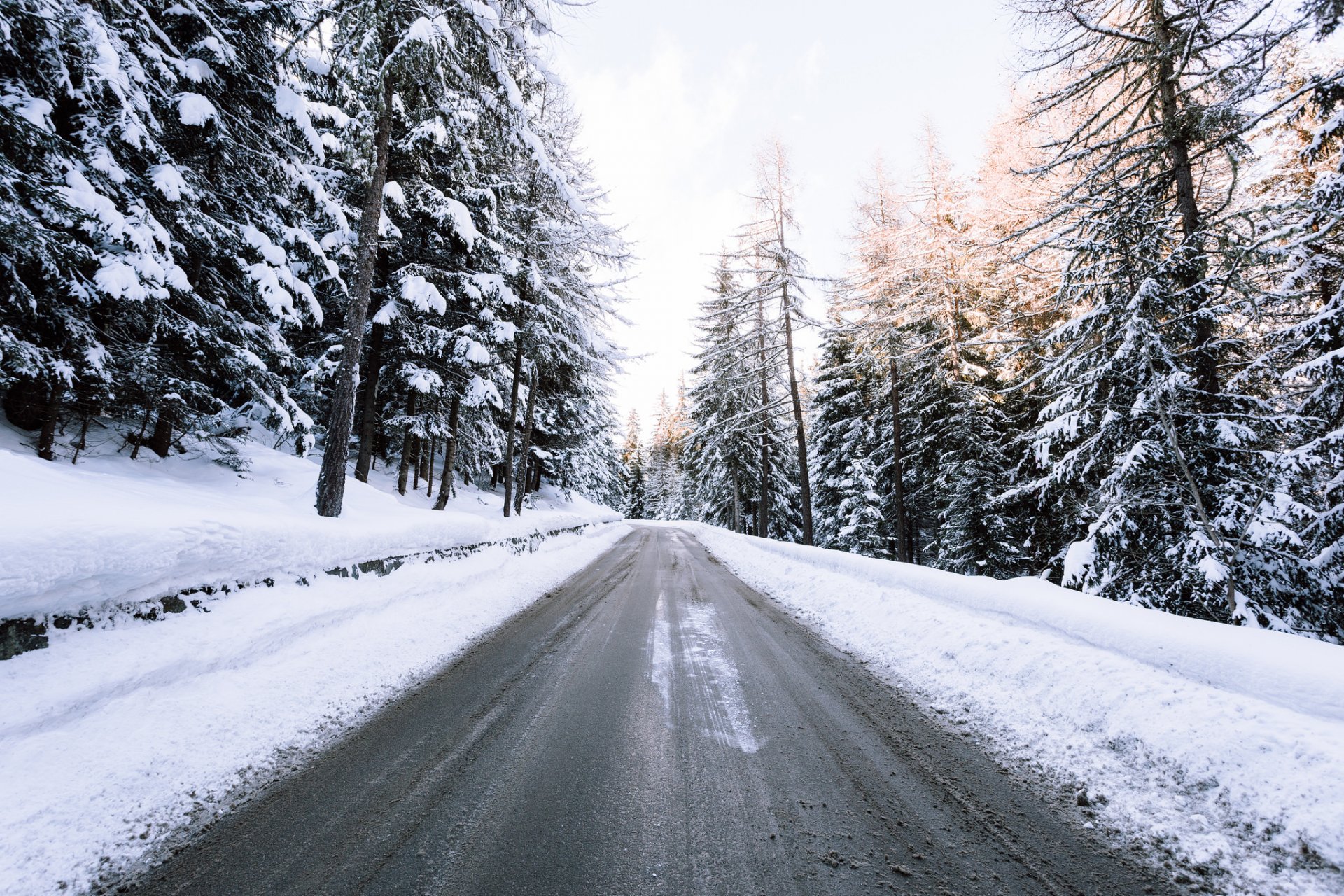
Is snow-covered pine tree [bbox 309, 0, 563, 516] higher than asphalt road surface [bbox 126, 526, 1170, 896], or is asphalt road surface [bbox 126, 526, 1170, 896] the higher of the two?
snow-covered pine tree [bbox 309, 0, 563, 516]

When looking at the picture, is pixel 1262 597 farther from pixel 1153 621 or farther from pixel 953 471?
pixel 953 471

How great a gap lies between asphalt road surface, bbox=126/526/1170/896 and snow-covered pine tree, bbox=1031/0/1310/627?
18.7 ft

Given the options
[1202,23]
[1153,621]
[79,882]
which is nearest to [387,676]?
[79,882]

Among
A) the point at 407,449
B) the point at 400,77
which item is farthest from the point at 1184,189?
the point at 407,449

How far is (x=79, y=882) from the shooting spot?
6.24 ft

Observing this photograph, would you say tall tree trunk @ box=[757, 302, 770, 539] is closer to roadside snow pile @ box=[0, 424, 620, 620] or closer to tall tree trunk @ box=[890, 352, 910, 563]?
tall tree trunk @ box=[890, 352, 910, 563]

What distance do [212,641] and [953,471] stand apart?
57.5ft

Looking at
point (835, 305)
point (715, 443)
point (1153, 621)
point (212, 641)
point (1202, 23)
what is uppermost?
point (835, 305)

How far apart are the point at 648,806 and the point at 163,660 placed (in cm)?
350

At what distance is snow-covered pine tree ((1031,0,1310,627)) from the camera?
6188mm

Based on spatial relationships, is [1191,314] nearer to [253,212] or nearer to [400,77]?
[400,77]

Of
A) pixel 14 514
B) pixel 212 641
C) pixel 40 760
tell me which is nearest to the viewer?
pixel 40 760

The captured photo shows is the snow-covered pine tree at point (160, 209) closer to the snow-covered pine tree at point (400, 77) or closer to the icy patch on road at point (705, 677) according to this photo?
the snow-covered pine tree at point (400, 77)

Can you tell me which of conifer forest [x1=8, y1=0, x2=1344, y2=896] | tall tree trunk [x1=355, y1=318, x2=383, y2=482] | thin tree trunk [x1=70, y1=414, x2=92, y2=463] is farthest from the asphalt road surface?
tall tree trunk [x1=355, y1=318, x2=383, y2=482]
